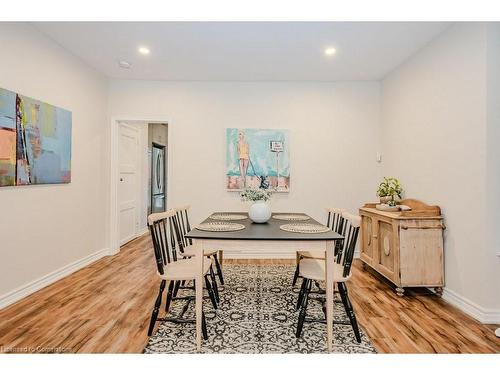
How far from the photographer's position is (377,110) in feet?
13.9

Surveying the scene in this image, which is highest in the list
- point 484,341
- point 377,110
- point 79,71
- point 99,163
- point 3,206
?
point 79,71

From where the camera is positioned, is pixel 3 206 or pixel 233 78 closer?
pixel 3 206

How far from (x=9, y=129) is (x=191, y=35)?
1.94 m

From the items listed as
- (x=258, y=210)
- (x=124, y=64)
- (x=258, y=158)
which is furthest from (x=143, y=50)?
(x=258, y=210)

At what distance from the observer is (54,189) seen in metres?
3.16

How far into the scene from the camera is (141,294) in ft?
9.25

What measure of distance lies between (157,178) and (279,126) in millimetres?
3799

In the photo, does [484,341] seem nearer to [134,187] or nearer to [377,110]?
[377,110]

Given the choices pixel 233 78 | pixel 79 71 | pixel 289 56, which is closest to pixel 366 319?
pixel 289 56

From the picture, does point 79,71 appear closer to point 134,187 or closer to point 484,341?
point 134,187

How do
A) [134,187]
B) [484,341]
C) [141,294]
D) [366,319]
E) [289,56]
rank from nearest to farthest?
[484,341] < [366,319] < [141,294] < [289,56] < [134,187]

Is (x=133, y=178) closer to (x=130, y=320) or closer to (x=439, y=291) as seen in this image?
(x=130, y=320)

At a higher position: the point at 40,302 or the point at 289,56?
the point at 289,56

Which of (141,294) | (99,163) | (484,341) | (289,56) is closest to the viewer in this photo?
(484,341)
